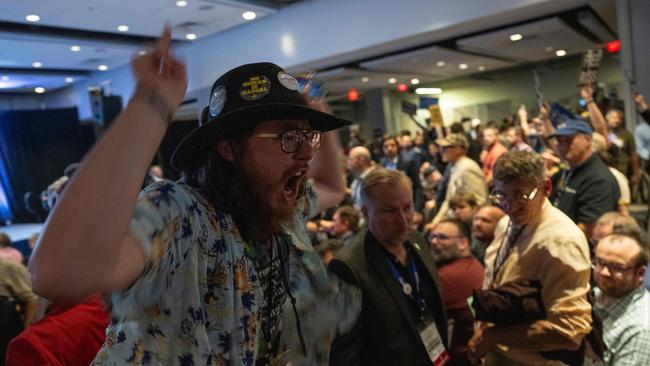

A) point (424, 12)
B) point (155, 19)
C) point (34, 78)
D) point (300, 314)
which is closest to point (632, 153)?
point (424, 12)

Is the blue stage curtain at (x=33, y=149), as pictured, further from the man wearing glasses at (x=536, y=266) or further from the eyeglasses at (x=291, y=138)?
the eyeglasses at (x=291, y=138)

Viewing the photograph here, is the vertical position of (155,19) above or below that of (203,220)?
above

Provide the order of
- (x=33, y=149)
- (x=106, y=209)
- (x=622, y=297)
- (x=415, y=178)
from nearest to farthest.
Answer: (x=106, y=209) < (x=622, y=297) < (x=415, y=178) < (x=33, y=149)

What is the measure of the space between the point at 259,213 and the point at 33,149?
1449 centimetres

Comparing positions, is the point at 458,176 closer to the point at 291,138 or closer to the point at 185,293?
the point at 291,138

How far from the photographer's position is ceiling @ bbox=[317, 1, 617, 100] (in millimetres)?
7418

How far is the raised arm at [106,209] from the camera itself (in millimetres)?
527

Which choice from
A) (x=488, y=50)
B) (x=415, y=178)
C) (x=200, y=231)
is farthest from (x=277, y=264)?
(x=488, y=50)

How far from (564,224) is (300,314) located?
110 centimetres

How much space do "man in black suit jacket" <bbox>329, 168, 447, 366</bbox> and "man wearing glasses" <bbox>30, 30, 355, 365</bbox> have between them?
55cm

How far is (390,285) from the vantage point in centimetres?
168

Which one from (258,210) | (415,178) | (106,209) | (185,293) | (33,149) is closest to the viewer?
(106,209)

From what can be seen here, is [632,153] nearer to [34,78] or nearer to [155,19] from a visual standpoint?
[155,19]

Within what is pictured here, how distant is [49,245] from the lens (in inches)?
Answer: 20.7
